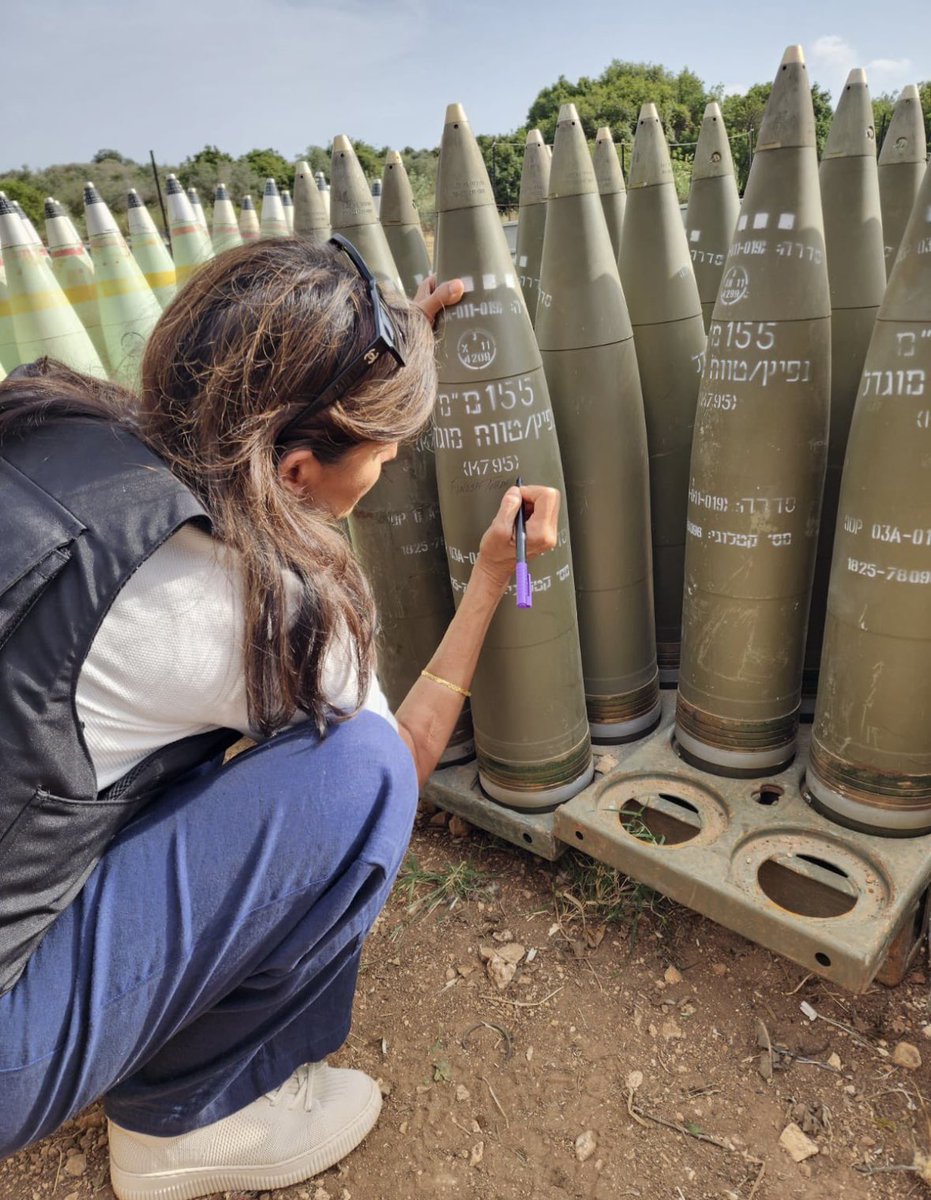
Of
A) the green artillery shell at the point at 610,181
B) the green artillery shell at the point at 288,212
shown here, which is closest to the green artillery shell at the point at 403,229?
the green artillery shell at the point at 610,181

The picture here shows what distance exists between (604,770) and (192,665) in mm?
1416

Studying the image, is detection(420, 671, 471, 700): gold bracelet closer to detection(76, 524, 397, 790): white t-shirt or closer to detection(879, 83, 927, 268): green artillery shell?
detection(76, 524, 397, 790): white t-shirt

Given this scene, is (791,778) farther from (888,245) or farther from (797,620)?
(888,245)

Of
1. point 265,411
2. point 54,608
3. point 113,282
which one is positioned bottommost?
point 54,608

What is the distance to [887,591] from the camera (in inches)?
63.3

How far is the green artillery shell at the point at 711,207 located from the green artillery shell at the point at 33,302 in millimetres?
2475

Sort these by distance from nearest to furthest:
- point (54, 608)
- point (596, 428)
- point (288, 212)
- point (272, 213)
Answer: point (54, 608) → point (596, 428) → point (272, 213) → point (288, 212)

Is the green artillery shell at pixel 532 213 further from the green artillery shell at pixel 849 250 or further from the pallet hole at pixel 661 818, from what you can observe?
the pallet hole at pixel 661 818

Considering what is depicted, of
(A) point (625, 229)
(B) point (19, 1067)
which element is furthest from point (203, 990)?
(A) point (625, 229)

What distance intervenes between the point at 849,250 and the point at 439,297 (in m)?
0.97

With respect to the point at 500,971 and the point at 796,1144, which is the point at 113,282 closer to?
the point at 500,971

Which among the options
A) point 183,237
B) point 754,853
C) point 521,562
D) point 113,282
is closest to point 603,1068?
point 754,853

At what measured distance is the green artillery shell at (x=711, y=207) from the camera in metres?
2.43

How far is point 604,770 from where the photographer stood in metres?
2.23
